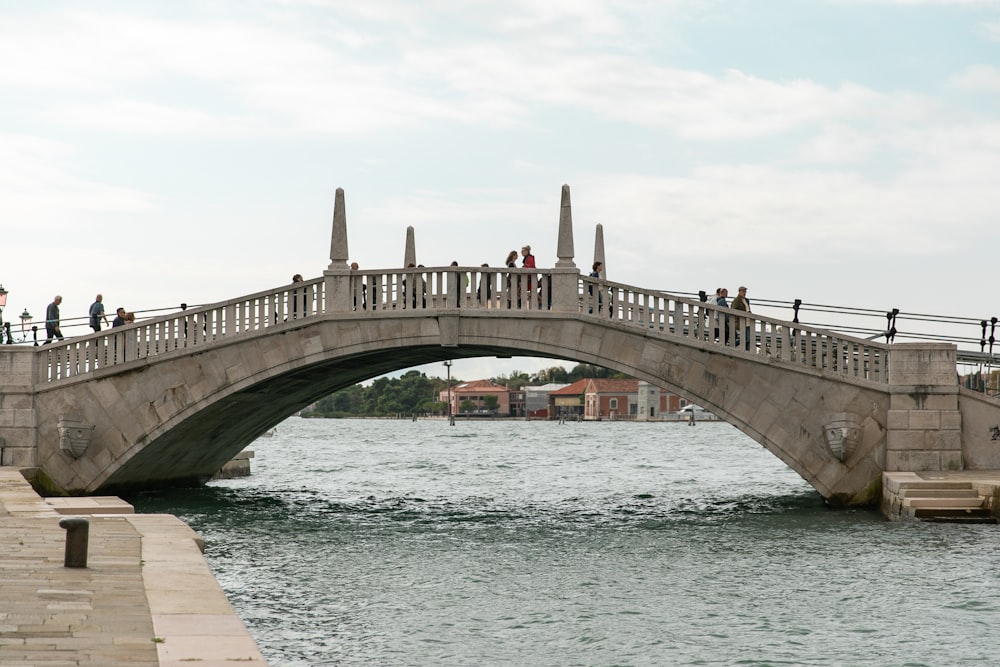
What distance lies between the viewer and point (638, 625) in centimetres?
1369

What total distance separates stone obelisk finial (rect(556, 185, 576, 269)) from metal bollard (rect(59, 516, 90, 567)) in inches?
560

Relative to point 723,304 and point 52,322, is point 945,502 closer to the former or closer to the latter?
point 723,304

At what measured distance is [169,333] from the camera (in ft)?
82.4

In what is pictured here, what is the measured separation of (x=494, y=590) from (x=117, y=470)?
12.4 meters

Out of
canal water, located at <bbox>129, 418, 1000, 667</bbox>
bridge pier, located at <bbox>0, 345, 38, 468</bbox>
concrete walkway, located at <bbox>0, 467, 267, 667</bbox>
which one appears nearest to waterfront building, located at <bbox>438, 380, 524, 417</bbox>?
canal water, located at <bbox>129, 418, 1000, 667</bbox>

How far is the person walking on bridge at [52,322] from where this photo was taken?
86.6 feet

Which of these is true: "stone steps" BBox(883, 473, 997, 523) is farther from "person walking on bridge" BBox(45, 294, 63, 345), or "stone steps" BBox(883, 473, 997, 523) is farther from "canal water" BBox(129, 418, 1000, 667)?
"person walking on bridge" BBox(45, 294, 63, 345)

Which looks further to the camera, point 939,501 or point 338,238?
point 338,238

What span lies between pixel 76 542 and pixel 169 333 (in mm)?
14785

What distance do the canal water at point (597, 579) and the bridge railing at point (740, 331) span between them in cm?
284

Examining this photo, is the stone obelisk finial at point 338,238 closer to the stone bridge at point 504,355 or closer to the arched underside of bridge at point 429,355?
the stone bridge at point 504,355

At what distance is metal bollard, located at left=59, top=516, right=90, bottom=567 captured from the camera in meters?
10.8

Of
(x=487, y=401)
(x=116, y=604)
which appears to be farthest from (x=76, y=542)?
(x=487, y=401)

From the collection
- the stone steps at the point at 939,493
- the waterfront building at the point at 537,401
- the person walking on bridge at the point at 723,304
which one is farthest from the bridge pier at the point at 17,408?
the waterfront building at the point at 537,401
